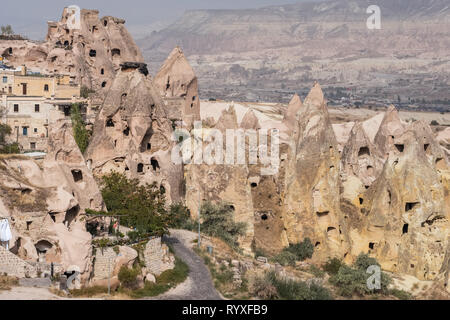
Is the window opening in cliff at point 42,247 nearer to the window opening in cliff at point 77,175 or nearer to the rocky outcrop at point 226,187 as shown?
the window opening in cliff at point 77,175

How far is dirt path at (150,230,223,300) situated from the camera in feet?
107

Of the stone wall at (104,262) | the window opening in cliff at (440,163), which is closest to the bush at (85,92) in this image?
the window opening in cliff at (440,163)

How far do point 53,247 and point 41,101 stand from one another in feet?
87.5

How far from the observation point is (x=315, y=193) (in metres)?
46.4

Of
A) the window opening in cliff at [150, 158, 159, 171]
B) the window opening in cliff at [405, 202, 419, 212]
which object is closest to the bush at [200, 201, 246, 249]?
the window opening in cliff at [150, 158, 159, 171]

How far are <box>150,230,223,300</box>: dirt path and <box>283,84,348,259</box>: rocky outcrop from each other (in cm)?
674

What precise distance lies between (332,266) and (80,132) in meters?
17.6

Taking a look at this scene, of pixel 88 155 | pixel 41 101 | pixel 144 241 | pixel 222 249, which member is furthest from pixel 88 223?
pixel 41 101

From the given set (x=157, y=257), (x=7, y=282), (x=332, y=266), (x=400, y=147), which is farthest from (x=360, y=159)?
(x=7, y=282)

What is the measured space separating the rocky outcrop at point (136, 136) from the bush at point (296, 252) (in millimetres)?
Answer: 8007

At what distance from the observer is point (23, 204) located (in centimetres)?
3375

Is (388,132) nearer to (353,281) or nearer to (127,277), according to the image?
(353,281)

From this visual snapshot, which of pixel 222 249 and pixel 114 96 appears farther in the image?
pixel 114 96
